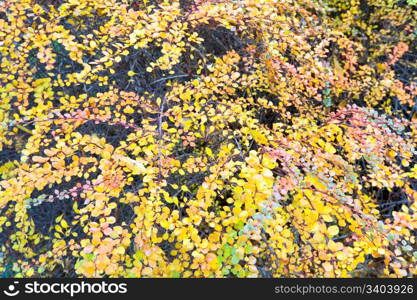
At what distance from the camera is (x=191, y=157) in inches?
101

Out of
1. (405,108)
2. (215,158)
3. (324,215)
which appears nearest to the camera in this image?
(324,215)

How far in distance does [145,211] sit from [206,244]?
399 mm

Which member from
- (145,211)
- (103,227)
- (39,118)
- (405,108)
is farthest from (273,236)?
(405,108)

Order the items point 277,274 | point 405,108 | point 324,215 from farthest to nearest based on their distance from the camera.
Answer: point 405,108 < point 277,274 < point 324,215

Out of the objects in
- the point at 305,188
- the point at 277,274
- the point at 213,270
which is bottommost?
the point at 277,274

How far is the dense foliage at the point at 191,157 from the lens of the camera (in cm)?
174

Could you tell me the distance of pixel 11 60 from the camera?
8.66ft

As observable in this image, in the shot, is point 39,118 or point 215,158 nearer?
point 39,118

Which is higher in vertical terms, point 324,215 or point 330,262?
point 324,215

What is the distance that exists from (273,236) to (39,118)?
1.70m

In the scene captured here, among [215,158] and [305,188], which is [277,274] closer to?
[305,188]

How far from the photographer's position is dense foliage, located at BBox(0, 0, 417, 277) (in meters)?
1.74

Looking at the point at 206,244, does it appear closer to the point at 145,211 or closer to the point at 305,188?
the point at 145,211

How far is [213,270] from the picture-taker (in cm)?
174
